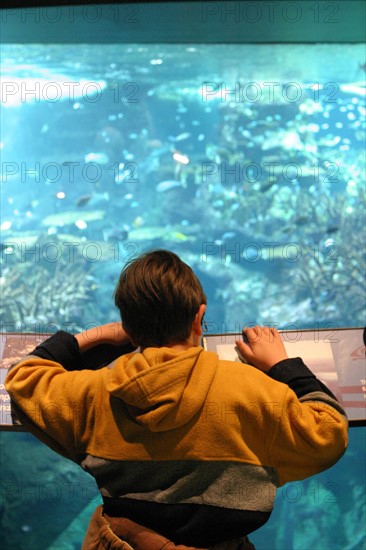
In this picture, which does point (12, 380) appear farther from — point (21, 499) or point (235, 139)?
point (235, 139)

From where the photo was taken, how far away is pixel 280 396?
158 centimetres

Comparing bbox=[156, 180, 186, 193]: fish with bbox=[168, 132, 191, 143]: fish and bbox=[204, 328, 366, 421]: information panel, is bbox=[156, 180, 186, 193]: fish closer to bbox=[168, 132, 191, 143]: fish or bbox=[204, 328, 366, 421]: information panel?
bbox=[168, 132, 191, 143]: fish

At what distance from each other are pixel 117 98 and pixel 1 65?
1.05 m

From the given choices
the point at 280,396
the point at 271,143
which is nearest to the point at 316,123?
the point at 271,143

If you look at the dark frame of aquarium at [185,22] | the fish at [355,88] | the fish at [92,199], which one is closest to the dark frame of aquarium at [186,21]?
the dark frame of aquarium at [185,22]

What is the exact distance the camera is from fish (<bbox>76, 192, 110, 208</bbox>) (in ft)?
19.2

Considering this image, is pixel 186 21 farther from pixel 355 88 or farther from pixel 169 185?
pixel 355 88

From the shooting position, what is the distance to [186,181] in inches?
228

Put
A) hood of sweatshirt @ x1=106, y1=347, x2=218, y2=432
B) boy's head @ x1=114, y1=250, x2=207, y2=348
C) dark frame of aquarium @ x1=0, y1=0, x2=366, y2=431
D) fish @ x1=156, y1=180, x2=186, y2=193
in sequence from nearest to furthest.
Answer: hood of sweatshirt @ x1=106, y1=347, x2=218, y2=432 → boy's head @ x1=114, y1=250, x2=207, y2=348 → dark frame of aquarium @ x1=0, y1=0, x2=366, y2=431 → fish @ x1=156, y1=180, x2=186, y2=193

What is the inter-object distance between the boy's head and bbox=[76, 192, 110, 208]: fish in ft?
14.0

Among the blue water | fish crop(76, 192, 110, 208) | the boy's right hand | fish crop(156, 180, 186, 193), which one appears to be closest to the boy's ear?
the boy's right hand

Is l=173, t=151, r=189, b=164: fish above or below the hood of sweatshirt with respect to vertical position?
above

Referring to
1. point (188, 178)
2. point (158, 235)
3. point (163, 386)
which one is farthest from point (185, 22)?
point (163, 386)

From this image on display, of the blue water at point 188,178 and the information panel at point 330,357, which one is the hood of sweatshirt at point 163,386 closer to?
the information panel at point 330,357
